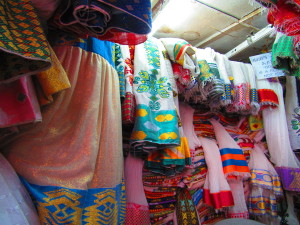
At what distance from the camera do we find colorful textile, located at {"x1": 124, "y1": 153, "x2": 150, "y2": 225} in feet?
3.01

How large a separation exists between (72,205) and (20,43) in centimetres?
45

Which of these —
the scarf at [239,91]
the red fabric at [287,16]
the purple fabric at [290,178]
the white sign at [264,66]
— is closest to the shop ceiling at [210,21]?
the white sign at [264,66]

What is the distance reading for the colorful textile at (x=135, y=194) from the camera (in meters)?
0.92

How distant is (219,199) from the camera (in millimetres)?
1200

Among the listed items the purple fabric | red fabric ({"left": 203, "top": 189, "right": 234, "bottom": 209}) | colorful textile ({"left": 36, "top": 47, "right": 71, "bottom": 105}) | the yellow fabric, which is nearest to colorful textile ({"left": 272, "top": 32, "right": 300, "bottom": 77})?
the purple fabric

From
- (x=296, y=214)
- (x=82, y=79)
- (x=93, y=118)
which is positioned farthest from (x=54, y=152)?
(x=296, y=214)

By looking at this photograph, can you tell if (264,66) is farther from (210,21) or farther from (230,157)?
(230,157)

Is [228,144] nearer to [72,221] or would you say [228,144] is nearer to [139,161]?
[139,161]

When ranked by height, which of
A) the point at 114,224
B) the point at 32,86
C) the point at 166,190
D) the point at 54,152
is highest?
the point at 32,86

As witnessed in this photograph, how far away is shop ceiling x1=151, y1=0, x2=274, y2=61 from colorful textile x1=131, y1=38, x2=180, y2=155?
→ 1.14 ft

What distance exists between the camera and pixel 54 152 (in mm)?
612

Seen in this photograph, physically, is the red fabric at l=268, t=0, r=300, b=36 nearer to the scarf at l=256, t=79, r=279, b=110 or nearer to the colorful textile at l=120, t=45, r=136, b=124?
the scarf at l=256, t=79, r=279, b=110

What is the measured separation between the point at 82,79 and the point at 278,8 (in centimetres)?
93

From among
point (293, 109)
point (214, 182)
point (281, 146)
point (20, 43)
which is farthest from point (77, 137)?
point (293, 109)
